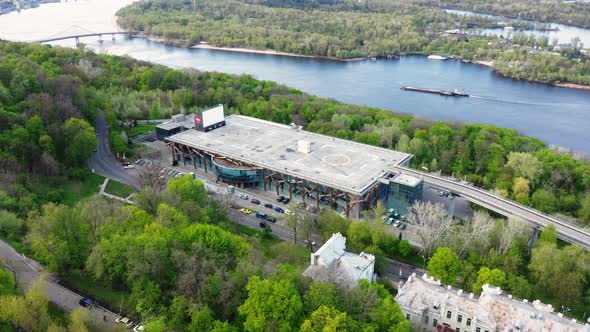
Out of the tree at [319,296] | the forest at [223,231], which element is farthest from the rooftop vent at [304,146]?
the tree at [319,296]

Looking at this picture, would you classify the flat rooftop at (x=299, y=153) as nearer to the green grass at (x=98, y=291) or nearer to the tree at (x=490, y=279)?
the tree at (x=490, y=279)

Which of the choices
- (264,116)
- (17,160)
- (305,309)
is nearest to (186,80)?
(264,116)

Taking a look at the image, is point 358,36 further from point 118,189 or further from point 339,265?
point 339,265

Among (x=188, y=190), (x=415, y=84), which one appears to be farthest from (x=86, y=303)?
(x=415, y=84)

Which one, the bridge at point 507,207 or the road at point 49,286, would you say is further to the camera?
the bridge at point 507,207

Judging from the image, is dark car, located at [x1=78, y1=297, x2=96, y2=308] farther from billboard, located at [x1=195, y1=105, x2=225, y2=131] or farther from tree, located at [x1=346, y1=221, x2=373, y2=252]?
billboard, located at [x1=195, y1=105, x2=225, y2=131]
